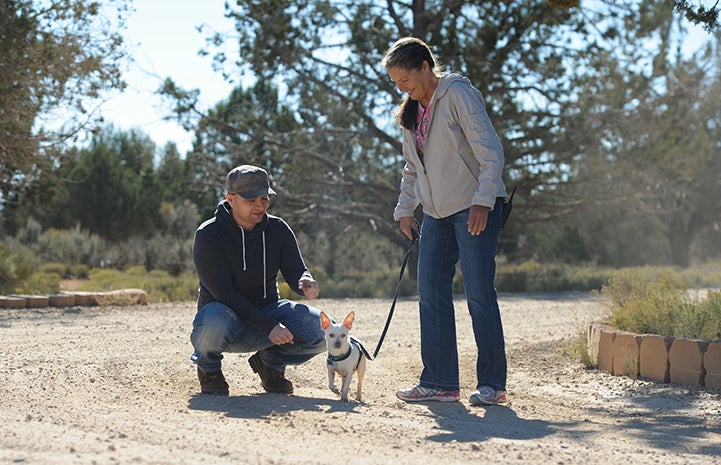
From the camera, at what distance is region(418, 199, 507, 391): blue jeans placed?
5789mm

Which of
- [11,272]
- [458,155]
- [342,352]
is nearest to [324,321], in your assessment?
[342,352]

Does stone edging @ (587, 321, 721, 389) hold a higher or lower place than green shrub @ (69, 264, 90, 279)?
lower

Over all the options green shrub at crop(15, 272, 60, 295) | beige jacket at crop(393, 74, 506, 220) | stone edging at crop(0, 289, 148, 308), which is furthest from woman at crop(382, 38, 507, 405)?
green shrub at crop(15, 272, 60, 295)

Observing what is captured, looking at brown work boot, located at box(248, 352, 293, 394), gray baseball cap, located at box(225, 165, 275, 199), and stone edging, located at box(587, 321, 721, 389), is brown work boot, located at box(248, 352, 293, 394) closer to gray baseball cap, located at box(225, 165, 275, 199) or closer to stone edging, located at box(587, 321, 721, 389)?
gray baseball cap, located at box(225, 165, 275, 199)

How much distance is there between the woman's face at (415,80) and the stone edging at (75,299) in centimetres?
796

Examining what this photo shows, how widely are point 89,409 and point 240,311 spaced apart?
109 cm

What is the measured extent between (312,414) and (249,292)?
1155 millimetres

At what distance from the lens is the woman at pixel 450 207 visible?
5.74 m

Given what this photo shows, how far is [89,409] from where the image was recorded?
16.8 feet

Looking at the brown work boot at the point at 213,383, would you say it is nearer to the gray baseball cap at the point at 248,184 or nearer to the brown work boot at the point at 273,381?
the brown work boot at the point at 273,381

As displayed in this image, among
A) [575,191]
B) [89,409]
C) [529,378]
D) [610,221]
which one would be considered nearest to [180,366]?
[89,409]

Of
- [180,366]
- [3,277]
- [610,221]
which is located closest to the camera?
[180,366]

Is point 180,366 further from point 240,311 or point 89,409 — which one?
point 89,409

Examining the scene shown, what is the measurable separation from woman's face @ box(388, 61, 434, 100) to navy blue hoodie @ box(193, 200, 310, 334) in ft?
3.54
